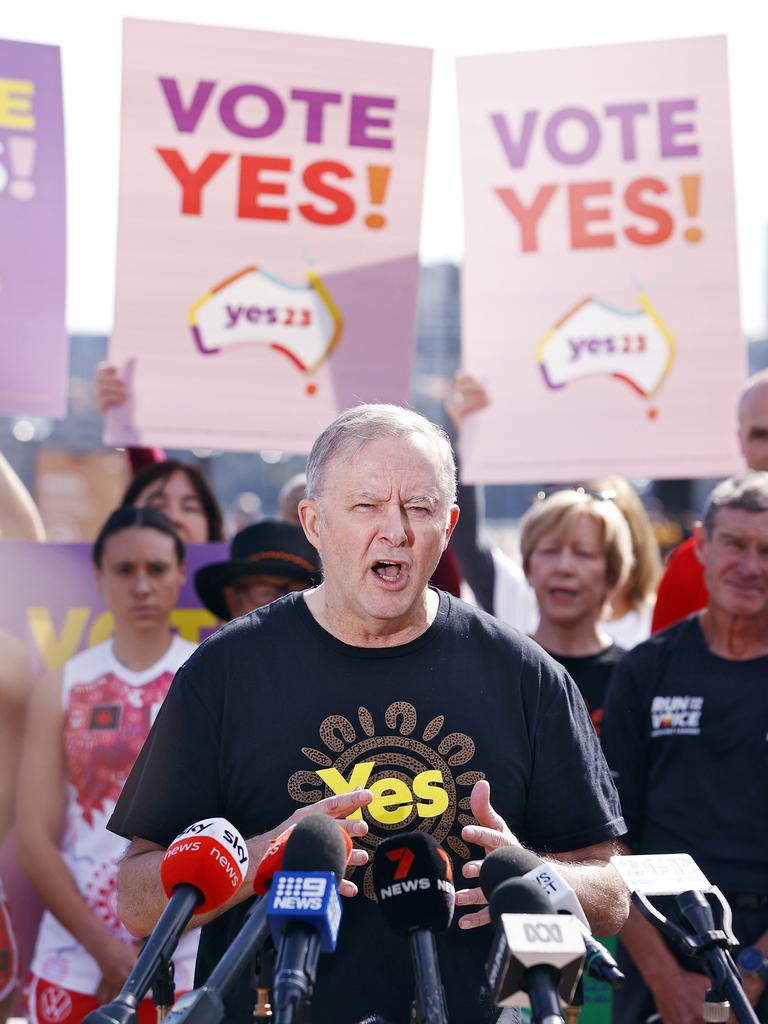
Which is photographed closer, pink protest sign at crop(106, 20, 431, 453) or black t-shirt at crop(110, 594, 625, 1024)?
black t-shirt at crop(110, 594, 625, 1024)

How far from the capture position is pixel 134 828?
8.43 feet

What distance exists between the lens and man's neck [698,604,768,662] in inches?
162

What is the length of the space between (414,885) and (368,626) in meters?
0.64

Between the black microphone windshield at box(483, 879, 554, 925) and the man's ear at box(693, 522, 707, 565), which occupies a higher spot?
the man's ear at box(693, 522, 707, 565)

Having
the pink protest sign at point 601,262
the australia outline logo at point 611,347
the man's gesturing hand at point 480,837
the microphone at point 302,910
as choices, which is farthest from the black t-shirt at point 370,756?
the australia outline logo at point 611,347

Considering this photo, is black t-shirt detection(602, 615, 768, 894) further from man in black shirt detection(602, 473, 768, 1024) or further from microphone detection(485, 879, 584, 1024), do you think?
microphone detection(485, 879, 584, 1024)

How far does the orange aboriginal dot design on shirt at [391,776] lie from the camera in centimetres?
255

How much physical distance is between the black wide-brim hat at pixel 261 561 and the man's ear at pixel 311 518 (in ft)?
6.07

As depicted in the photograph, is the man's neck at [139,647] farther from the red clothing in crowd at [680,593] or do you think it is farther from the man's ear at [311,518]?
the man's ear at [311,518]

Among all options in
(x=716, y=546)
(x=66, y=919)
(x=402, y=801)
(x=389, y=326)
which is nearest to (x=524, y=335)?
(x=389, y=326)

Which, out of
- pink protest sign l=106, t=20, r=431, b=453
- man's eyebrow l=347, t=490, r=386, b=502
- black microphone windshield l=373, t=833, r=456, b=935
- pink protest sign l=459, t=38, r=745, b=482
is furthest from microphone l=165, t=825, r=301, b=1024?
pink protest sign l=459, t=38, r=745, b=482

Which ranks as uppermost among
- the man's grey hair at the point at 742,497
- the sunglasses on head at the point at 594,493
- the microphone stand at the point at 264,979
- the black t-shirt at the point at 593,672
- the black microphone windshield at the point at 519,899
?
the sunglasses on head at the point at 594,493

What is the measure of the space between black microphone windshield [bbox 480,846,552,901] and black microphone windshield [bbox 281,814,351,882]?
24cm

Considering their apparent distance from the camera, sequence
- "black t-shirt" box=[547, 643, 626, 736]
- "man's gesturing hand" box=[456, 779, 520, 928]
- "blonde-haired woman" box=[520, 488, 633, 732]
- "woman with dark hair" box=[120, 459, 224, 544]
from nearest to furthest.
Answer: "man's gesturing hand" box=[456, 779, 520, 928]
"black t-shirt" box=[547, 643, 626, 736]
"blonde-haired woman" box=[520, 488, 633, 732]
"woman with dark hair" box=[120, 459, 224, 544]
